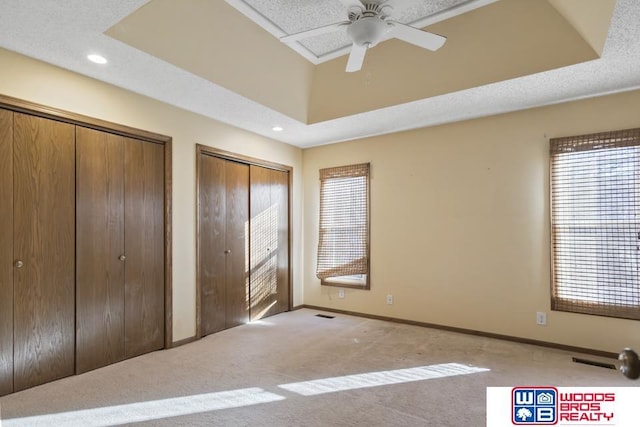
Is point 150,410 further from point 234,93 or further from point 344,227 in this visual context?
point 344,227

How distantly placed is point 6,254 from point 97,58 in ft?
5.20

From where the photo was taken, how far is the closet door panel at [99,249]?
9.26 ft

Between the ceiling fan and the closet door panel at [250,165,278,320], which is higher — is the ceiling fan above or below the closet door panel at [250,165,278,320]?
above

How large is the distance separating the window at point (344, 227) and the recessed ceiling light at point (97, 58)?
304cm

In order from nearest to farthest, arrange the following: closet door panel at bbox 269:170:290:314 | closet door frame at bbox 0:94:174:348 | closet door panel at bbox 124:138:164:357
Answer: closet door frame at bbox 0:94:174:348, closet door panel at bbox 124:138:164:357, closet door panel at bbox 269:170:290:314

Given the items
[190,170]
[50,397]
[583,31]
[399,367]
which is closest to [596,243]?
[583,31]

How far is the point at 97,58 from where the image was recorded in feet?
8.50

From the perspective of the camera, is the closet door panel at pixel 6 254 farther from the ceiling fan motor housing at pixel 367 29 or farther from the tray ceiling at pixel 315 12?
the ceiling fan motor housing at pixel 367 29

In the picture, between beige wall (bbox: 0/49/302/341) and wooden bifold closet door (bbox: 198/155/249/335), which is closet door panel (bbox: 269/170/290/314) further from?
wooden bifold closet door (bbox: 198/155/249/335)

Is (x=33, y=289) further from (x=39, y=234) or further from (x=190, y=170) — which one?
(x=190, y=170)

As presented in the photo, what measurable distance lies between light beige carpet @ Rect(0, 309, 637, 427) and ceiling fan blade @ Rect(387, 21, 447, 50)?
2456mm

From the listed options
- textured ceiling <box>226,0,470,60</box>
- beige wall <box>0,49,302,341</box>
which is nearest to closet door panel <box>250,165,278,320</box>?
beige wall <box>0,49,302,341</box>

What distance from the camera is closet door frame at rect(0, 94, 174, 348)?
8.70ft

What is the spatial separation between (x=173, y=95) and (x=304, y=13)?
57.2 inches
